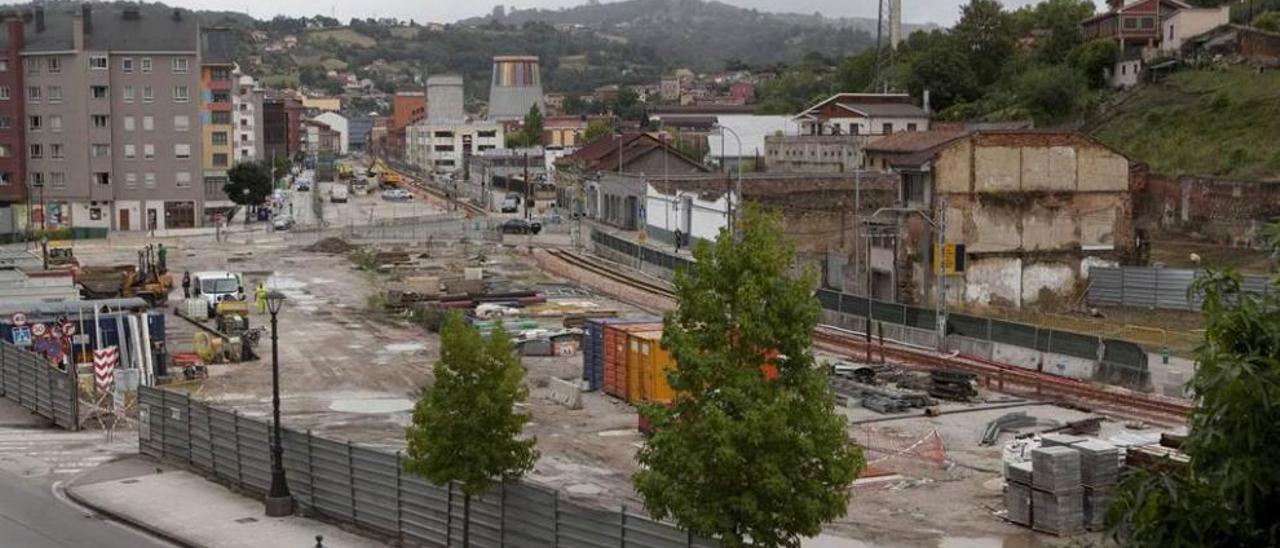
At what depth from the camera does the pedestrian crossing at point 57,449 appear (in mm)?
29750

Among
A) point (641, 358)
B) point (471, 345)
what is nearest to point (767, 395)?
point (471, 345)

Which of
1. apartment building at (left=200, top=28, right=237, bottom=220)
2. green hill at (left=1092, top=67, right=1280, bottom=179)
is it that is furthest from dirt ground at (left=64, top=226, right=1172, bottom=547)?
apartment building at (left=200, top=28, right=237, bottom=220)

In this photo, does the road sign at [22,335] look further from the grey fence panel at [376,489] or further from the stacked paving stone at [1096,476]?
the stacked paving stone at [1096,476]

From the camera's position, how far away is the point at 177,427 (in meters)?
29.3

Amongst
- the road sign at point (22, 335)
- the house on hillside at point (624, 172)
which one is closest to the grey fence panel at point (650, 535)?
the road sign at point (22, 335)

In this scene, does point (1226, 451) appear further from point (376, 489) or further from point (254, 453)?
point (254, 453)

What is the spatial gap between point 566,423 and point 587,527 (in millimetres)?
13752

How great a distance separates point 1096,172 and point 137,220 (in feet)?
211

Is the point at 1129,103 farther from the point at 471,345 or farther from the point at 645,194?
the point at 471,345

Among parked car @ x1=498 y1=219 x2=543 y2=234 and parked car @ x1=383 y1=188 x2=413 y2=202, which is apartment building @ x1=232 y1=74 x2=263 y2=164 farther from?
parked car @ x1=498 y1=219 x2=543 y2=234

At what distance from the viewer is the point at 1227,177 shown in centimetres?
7088

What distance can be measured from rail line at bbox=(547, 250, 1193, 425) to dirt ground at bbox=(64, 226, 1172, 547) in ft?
4.32

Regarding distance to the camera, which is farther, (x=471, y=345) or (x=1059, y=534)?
(x=1059, y=534)

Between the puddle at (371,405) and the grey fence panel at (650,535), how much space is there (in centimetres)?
1703
